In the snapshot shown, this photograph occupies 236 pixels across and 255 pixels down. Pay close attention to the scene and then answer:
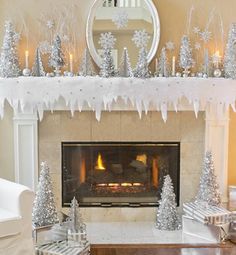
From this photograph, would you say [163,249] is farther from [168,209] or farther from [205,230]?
[168,209]

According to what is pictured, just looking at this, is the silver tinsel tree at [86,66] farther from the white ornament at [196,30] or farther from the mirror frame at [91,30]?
the white ornament at [196,30]

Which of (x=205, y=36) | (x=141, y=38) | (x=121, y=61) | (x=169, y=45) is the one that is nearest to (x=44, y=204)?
(x=121, y=61)

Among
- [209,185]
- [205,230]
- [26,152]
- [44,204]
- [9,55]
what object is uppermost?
[9,55]

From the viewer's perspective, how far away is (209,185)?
3879mm

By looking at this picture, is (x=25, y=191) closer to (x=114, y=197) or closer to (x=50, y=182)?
(x=50, y=182)

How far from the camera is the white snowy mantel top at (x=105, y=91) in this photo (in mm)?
3674

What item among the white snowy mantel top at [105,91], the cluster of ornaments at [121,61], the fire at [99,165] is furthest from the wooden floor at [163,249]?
the cluster of ornaments at [121,61]

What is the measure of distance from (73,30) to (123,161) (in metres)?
1.33

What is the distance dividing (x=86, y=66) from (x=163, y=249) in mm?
1715

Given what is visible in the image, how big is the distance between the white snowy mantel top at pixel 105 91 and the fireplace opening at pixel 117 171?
514mm

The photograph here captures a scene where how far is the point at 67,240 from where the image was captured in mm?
3242

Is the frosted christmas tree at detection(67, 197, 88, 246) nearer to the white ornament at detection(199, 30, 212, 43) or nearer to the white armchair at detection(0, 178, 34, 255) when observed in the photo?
the white armchair at detection(0, 178, 34, 255)

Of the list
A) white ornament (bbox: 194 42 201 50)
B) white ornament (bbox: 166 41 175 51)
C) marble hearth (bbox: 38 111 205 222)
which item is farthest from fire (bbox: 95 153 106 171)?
white ornament (bbox: 194 42 201 50)

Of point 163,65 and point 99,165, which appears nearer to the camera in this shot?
point 163,65
